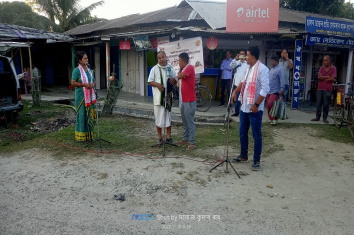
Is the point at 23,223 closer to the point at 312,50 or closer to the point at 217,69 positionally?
the point at 217,69

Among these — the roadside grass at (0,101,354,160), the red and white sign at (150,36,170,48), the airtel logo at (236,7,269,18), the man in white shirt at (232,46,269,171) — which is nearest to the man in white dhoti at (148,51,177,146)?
the roadside grass at (0,101,354,160)

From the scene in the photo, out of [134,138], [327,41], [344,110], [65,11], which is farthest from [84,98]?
[65,11]

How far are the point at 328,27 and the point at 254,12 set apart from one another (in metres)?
2.74

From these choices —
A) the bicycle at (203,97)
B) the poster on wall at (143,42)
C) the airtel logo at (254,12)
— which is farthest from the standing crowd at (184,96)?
the poster on wall at (143,42)

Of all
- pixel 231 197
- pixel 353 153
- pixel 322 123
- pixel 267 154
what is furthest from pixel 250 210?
pixel 322 123

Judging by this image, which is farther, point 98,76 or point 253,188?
point 98,76

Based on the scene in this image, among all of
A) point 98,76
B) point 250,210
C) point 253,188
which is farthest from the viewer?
point 98,76

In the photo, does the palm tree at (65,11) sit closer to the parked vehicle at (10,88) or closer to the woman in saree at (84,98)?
the parked vehicle at (10,88)

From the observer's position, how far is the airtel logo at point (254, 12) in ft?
31.9

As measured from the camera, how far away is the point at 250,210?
3.62 meters

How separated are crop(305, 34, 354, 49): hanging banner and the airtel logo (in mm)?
1600

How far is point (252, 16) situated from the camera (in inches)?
384

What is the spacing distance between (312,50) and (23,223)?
12661 mm

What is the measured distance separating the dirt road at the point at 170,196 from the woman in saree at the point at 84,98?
866mm
